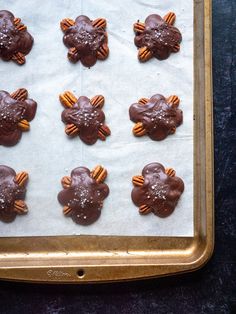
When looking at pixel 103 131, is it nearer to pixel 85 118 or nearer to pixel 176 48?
pixel 85 118

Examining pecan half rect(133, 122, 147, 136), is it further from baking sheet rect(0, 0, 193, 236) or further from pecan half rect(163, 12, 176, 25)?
pecan half rect(163, 12, 176, 25)

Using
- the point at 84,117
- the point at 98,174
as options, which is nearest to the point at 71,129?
the point at 84,117

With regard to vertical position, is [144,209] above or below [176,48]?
below

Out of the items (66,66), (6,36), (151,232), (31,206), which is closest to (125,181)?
(151,232)

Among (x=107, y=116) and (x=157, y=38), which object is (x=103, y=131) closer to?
(x=107, y=116)

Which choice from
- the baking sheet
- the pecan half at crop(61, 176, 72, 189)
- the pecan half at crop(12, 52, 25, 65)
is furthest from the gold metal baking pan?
the pecan half at crop(12, 52, 25, 65)

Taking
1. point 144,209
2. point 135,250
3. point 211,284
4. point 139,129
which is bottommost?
point 211,284

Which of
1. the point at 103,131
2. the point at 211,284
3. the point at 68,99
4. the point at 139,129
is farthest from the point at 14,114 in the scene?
the point at 211,284
